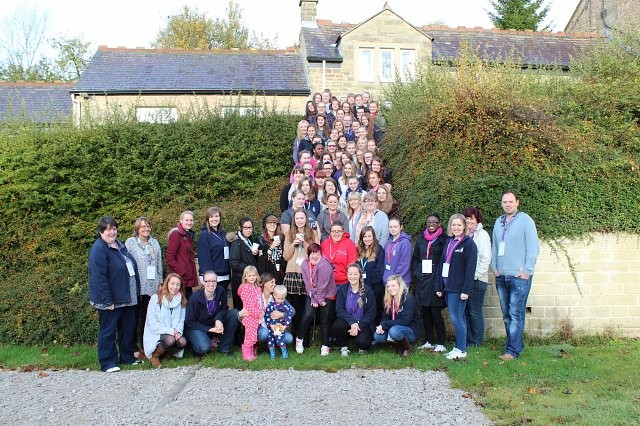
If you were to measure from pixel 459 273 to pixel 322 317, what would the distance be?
196cm

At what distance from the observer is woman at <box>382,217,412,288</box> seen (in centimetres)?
770

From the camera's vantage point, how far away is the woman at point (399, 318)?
290 inches

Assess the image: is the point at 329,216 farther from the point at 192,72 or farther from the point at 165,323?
the point at 192,72

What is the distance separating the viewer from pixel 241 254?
789cm

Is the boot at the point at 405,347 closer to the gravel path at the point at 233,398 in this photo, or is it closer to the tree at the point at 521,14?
the gravel path at the point at 233,398

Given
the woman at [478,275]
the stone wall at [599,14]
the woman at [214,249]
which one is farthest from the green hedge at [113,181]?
the stone wall at [599,14]

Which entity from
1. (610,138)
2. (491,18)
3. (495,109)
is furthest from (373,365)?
(491,18)

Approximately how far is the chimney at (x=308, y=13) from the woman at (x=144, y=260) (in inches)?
678

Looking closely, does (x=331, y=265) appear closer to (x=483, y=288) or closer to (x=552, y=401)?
(x=483, y=288)

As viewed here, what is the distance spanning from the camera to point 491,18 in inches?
1340

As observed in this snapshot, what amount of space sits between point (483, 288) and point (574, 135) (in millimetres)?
3559

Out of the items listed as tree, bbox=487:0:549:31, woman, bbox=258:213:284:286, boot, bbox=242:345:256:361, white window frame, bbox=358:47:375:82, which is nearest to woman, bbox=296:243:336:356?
woman, bbox=258:213:284:286

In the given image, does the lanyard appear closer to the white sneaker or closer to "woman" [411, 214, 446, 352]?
"woman" [411, 214, 446, 352]

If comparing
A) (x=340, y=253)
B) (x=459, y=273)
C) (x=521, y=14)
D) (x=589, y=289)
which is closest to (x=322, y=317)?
(x=340, y=253)
